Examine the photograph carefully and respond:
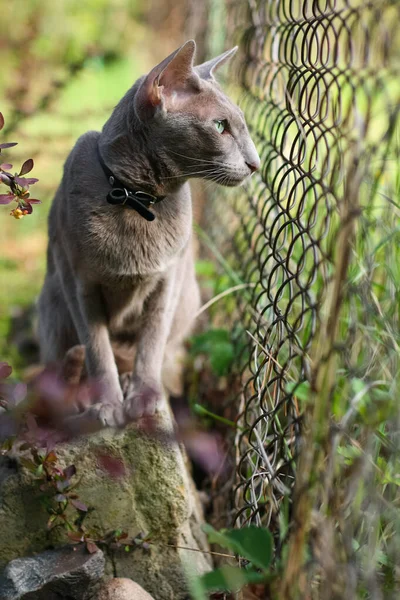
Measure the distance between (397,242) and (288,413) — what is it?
24.6 inches

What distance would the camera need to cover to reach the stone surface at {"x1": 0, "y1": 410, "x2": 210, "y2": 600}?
Result: 185 cm

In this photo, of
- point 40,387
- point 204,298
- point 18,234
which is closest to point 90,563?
point 40,387

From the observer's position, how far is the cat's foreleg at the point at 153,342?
2156mm

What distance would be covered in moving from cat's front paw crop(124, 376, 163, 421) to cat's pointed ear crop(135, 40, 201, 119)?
2.51 feet

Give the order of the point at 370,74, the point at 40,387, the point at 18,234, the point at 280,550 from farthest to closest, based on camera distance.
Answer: the point at 18,234, the point at 40,387, the point at 280,550, the point at 370,74

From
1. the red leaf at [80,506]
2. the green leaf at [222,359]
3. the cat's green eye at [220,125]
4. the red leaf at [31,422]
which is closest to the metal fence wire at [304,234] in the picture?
the green leaf at [222,359]

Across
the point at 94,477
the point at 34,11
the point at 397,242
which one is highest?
the point at 34,11

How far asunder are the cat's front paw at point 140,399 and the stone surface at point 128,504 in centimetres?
5

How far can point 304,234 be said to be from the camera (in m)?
1.91

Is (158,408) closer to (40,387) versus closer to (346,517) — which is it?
(40,387)

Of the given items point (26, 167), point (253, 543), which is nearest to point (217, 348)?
point (26, 167)

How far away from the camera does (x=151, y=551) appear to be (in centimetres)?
191

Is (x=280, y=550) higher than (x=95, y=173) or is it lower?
lower

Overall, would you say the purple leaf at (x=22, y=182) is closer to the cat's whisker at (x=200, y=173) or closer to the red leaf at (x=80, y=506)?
the cat's whisker at (x=200, y=173)
